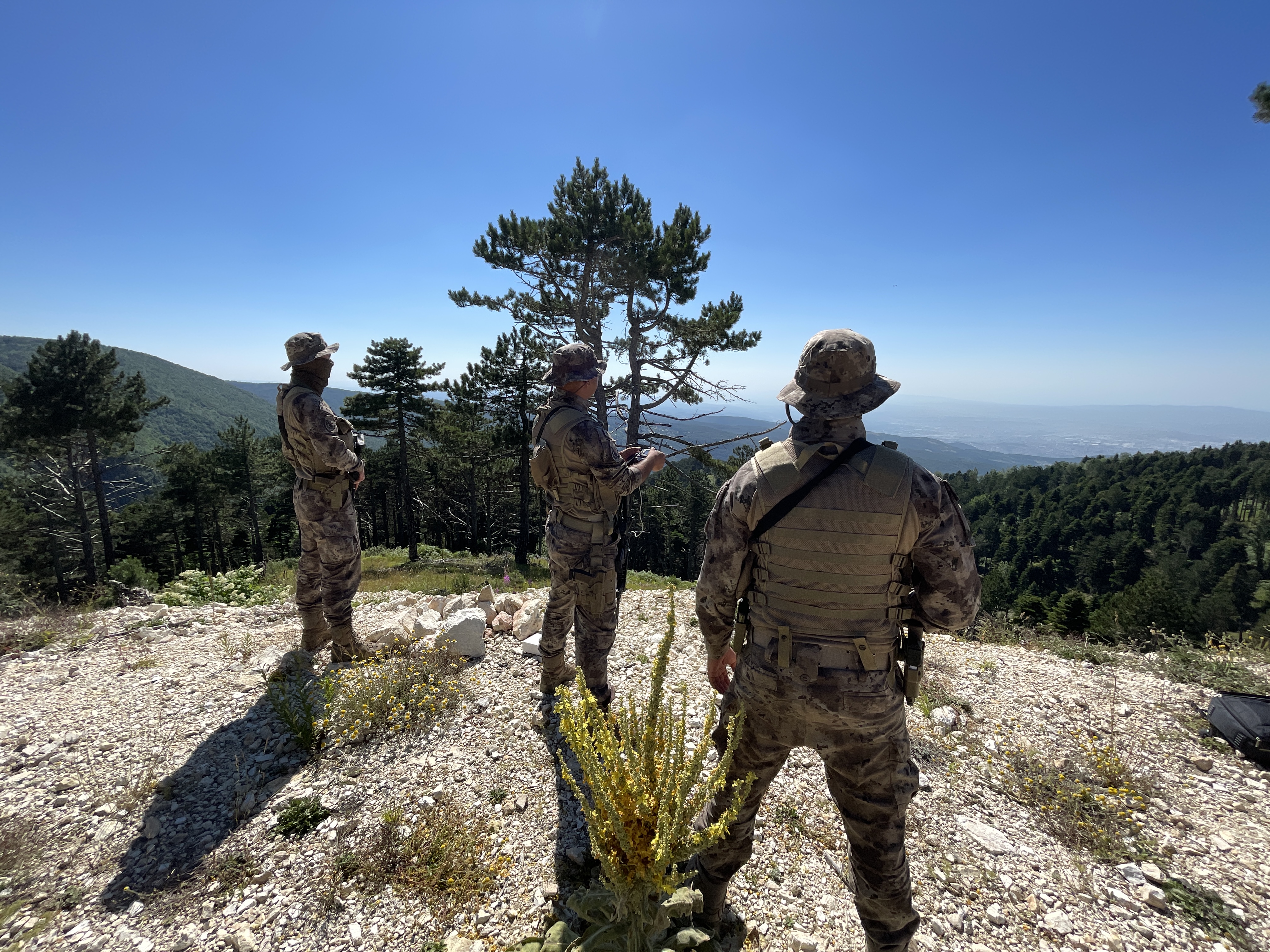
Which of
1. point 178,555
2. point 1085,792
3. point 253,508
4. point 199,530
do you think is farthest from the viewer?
point 178,555

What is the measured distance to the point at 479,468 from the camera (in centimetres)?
2569

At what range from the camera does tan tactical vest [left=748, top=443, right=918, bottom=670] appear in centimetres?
206

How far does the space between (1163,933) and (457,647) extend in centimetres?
538

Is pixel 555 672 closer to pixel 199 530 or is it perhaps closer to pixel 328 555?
pixel 328 555

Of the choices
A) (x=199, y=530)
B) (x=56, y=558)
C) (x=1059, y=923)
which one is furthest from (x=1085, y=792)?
(x=199, y=530)

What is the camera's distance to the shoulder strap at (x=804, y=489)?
6.92 ft

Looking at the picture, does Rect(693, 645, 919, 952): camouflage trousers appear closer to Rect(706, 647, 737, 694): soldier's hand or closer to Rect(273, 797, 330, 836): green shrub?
Rect(706, 647, 737, 694): soldier's hand

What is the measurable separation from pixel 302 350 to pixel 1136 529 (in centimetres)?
9506

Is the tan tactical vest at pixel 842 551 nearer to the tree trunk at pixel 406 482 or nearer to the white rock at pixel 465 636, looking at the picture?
the white rock at pixel 465 636

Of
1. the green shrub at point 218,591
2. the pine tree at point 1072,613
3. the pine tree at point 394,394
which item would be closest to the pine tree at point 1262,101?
the green shrub at point 218,591

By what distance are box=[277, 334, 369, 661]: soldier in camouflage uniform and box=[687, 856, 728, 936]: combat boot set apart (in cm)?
367

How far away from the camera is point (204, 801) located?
10.9 ft

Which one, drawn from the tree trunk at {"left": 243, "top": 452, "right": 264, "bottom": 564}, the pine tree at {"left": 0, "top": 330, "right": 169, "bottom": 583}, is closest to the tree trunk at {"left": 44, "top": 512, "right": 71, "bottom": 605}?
the pine tree at {"left": 0, "top": 330, "right": 169, "bottom": 583}

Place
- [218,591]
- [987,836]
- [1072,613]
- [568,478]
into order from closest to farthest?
1. [987,836]
2. [568,478]
3. [218,591]
4. [1072,613]
